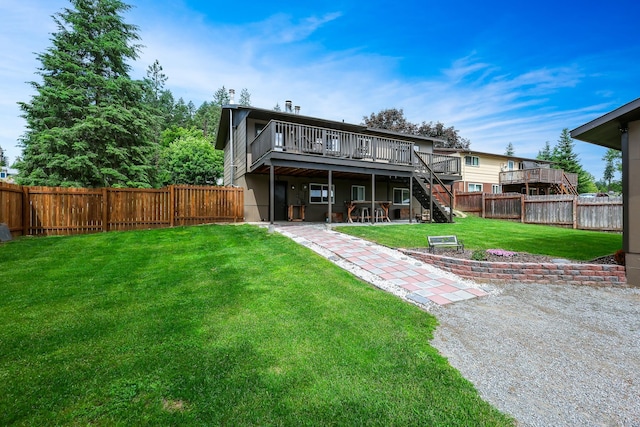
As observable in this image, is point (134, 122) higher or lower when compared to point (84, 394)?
higher

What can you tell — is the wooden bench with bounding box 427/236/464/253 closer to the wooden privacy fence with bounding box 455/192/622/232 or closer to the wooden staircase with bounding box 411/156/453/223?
the wooden staircase with bounding box 411/156/453/223

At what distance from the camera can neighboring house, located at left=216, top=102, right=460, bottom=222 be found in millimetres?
11859

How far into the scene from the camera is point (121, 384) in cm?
236

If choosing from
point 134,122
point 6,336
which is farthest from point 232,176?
point 6,336

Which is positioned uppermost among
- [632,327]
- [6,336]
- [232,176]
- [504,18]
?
[504,18]

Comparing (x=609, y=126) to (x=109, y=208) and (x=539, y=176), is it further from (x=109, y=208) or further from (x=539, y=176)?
(x=539, y=176)

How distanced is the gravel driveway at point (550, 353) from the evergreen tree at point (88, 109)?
20117 millimetres

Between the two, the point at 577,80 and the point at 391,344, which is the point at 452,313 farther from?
the point at 577,80

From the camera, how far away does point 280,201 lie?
1530cm

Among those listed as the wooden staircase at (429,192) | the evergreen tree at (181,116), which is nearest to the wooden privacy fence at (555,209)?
the wooden staircase at (429,192)

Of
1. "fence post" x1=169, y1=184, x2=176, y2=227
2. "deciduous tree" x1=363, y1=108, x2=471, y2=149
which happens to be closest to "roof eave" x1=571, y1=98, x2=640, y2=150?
"fence post" x1=169, y1=184, x2=176, y2=227

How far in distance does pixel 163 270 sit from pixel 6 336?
265cm

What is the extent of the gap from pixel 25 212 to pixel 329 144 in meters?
11.9

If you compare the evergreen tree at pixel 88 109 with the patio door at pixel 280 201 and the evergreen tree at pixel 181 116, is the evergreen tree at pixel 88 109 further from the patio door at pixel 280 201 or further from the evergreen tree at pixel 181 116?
the evergreen tree at pixel 181 116
